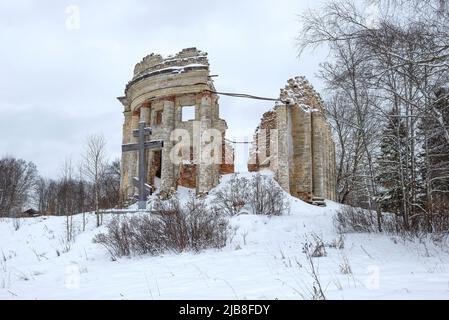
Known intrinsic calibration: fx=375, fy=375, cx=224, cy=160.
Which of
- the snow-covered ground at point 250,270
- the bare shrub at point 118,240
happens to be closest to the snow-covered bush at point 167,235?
the bare shrub at point 118,240

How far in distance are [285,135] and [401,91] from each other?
28.5 ft

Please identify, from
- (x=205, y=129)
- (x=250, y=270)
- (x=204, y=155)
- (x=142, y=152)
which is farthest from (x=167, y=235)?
(x=205, y=129)

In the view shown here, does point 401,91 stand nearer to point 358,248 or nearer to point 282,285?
point 358,248

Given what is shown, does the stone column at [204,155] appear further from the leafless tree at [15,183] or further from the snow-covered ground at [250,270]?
the leafless tree at [15,183]

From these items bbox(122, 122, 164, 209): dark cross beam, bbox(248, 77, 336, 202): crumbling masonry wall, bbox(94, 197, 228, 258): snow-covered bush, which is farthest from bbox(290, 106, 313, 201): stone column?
bbox(94, 197, 228, 258): snow-covered bush

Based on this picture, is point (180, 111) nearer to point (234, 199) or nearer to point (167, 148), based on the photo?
point (167, 148)

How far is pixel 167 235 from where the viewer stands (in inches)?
334

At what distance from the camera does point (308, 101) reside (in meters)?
21.0

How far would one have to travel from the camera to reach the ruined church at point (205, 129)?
65.4 feet

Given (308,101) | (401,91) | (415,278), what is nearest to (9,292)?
(415,278)

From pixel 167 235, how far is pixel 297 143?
13219 mm

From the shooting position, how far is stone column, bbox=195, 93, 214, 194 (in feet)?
65.2

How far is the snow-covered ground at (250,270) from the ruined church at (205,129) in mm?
8651

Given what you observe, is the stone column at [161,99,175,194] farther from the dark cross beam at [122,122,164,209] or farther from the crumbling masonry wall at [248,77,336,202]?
the crumbling masonry wall at [248,77,336,202]
